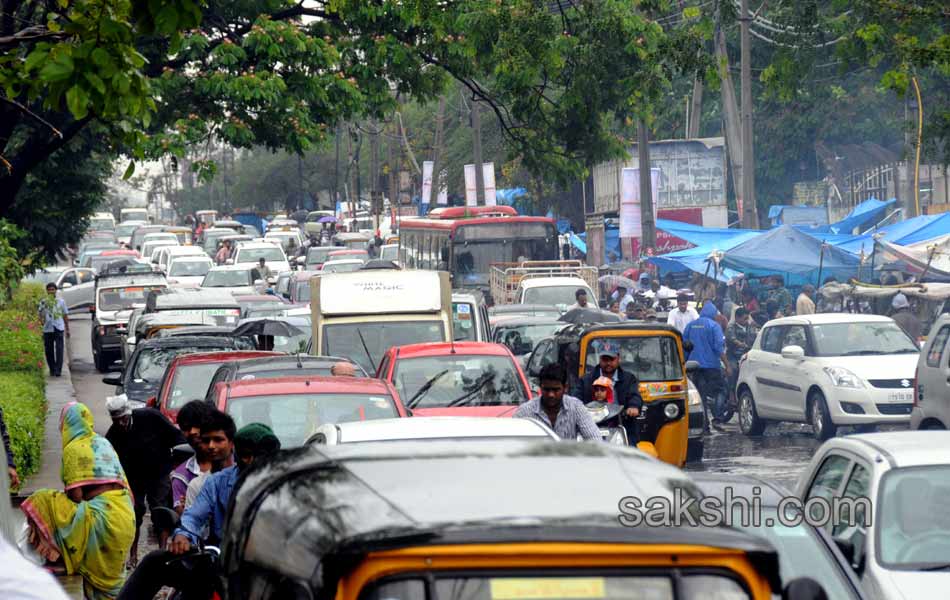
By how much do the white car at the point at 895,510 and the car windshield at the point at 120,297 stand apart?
22.8m

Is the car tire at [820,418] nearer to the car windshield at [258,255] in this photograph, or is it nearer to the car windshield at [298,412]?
the car windshield at [298,412]

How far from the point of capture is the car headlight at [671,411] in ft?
50.6

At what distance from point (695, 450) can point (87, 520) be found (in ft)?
35.4

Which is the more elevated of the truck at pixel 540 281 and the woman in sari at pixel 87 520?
the woman in sari at pixel 87 520

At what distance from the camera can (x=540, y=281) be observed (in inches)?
1070

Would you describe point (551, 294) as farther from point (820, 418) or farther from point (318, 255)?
Result: point (318, 255)

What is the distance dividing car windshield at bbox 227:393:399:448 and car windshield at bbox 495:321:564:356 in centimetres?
970

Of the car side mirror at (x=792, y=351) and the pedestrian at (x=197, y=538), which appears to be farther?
the car side mirror at (x=792, y=351)

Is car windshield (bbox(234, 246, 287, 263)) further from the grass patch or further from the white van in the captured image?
the white van

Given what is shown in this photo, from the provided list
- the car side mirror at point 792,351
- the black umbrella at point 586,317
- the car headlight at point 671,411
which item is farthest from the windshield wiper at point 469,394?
the black umbrella at point 586,317

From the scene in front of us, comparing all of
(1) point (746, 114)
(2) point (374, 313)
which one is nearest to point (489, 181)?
(1) point (746, 114)

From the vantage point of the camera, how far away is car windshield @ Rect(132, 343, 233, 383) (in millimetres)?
16891

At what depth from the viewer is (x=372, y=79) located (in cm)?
2050

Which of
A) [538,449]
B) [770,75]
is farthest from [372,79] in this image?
[538,449]
